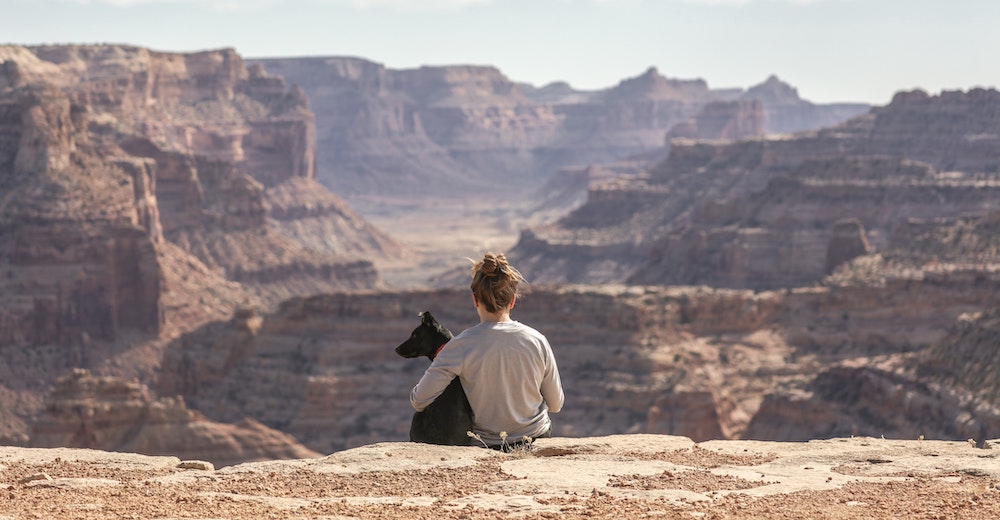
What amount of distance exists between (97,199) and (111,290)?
799 cm

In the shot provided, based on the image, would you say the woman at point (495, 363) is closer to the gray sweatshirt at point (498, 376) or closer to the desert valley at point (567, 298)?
the gray sweatshirt at point (498, 376)

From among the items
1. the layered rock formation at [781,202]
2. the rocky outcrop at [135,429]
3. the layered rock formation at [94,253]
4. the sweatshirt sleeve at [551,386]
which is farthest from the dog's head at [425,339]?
the layered rock formation at [781,202]

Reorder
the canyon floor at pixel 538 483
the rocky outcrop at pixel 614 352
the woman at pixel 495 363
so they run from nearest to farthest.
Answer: the canyon floor at pixel 538 483 < the woman at pixel 495 363 < the rocky outcrop at pixel 614 352

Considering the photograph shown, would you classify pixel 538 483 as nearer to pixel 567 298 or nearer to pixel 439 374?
pixel 439 374

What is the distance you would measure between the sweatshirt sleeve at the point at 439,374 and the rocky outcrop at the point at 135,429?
4303cm

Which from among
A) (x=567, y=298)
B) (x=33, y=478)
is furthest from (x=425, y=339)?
(x=567, y=298)

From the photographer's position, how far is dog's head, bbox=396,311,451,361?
19688mm

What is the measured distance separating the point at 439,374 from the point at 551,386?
1514mm

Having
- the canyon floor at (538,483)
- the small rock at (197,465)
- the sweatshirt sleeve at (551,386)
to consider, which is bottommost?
the small rock at (197,465)

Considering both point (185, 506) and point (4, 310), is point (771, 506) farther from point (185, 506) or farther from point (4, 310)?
point (4, 310)

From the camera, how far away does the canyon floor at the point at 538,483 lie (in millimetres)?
16062

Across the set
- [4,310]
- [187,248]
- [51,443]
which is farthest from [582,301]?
[187,248]

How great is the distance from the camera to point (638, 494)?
55.6 feet

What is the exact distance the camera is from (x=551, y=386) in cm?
1966
